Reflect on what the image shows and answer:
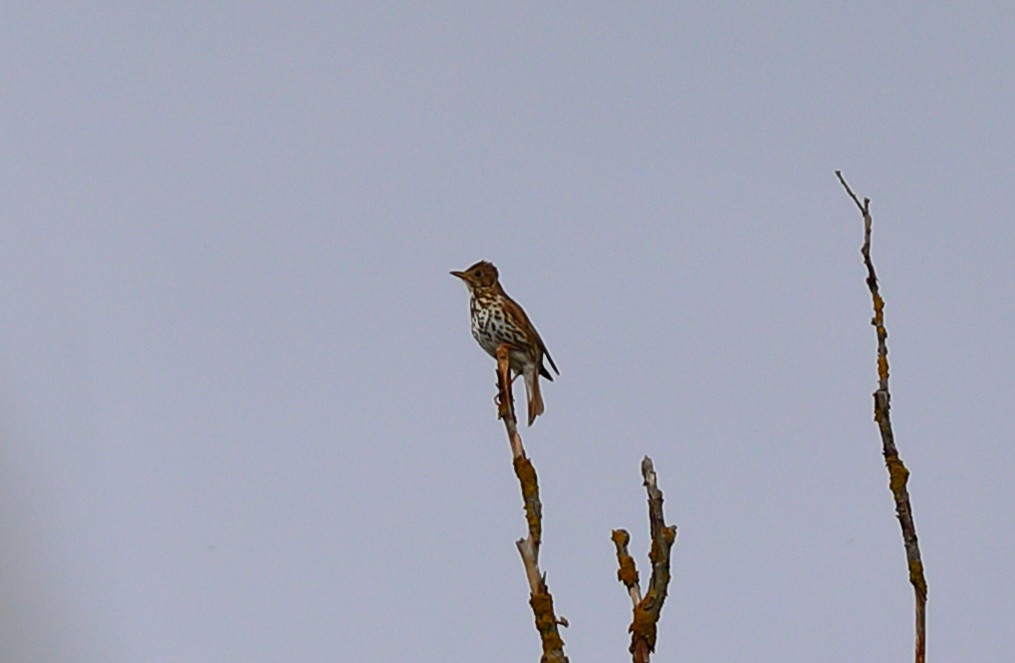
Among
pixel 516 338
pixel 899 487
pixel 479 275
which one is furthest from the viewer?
pixel 479 275

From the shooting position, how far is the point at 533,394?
864cm

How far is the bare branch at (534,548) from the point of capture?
10.0ft

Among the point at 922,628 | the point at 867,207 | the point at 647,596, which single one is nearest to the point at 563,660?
the point at 647,596

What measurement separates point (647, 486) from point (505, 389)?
80 cm

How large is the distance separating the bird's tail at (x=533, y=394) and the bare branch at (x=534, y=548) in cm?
486

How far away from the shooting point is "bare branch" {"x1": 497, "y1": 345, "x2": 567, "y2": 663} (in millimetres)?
3062

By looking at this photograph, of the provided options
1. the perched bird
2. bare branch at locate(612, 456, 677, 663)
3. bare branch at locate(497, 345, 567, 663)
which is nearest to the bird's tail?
the perched bird

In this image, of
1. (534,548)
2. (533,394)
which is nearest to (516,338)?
(533,394)

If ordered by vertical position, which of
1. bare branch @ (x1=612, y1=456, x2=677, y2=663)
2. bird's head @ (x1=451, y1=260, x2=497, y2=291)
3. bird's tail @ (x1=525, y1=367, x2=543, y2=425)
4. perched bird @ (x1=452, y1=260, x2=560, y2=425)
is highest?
bird's head @ (x1=451, y1=260, x2=497, y2=291)

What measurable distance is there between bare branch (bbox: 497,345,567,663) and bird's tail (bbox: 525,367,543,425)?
4858 millimetres

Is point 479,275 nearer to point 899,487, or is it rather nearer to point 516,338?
point 516,338

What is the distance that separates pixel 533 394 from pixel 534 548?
5433mm

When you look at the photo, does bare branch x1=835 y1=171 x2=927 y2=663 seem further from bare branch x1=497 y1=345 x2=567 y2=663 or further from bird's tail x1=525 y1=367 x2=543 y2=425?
bird's tail x1=525 y1=367 x2=543 y2=425

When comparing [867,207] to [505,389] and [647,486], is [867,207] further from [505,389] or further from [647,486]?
[505,389]
